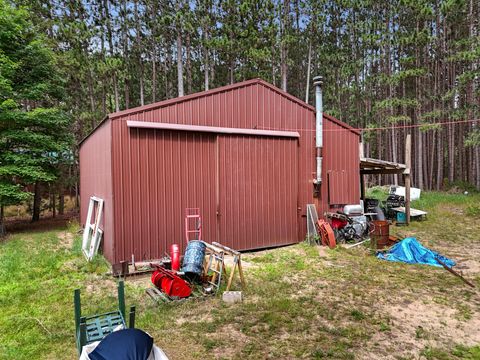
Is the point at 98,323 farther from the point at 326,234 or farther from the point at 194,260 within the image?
the point at 326,234

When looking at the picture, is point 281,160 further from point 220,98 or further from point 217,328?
point 217,328

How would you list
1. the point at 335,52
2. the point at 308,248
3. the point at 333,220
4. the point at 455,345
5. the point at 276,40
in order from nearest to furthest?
1. the point at 455,345
2. the point at 308,248
3. the point at 333,220
4. the point at 276,40
5. the point at 335,52

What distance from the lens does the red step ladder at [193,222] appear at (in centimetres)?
778

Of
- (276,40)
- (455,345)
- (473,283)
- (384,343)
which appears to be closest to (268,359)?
(384,343)

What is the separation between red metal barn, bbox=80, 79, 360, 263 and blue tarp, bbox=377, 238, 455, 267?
2539 mm

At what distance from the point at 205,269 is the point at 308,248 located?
378 centimetres

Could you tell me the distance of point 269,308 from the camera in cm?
516

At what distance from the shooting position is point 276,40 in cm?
2297

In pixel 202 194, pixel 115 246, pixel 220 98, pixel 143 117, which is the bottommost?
pixel 115 246

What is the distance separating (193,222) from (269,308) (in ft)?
11.4

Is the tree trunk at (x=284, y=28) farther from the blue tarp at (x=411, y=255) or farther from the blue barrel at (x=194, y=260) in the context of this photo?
the blue barrel at (x=194, y=260)

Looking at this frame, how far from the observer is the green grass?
400 cm

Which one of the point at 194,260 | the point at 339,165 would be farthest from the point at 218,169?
the point at 339,165

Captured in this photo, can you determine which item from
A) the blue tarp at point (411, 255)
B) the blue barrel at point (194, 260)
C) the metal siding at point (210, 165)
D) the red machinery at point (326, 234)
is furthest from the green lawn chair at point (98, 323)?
the blue tarp at point (411, 255)
